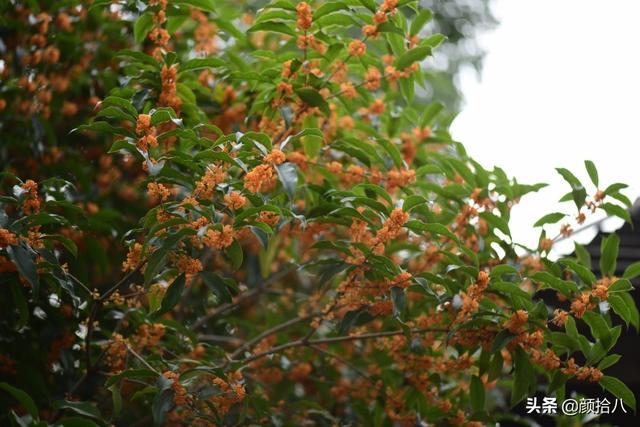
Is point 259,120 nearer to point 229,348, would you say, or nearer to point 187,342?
point 187,342

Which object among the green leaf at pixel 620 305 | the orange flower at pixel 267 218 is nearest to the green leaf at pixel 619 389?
the green leaf at pixel 620 305

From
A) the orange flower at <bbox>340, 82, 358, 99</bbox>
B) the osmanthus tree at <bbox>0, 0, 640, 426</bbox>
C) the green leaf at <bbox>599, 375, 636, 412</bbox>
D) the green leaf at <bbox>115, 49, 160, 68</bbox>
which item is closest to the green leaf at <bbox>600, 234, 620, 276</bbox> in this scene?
the osmanthus tree at <bbox>0, 0, 640, 426</bbox>

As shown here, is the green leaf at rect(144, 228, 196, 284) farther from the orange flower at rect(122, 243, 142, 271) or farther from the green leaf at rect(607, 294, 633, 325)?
the green leaf at rect(607, 294, 633, 325)

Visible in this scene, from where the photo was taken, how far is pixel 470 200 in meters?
2.34

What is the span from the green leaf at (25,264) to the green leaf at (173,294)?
0.28 m

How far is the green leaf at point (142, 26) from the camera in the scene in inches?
86.0

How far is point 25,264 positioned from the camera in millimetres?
1623

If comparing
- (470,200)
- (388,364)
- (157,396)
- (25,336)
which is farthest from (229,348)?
(157,396)

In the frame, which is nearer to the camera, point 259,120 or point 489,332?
point 489,332

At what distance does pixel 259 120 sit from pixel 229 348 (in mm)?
1394

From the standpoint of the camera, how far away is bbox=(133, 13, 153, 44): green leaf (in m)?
2.19

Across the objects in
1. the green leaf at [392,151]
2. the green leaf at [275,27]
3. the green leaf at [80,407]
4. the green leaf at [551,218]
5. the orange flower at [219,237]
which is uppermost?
the green leaf at [275,27]

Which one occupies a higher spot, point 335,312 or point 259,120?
point 259,120

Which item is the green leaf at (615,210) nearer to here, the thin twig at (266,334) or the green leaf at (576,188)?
the green leaf at (576,188)
